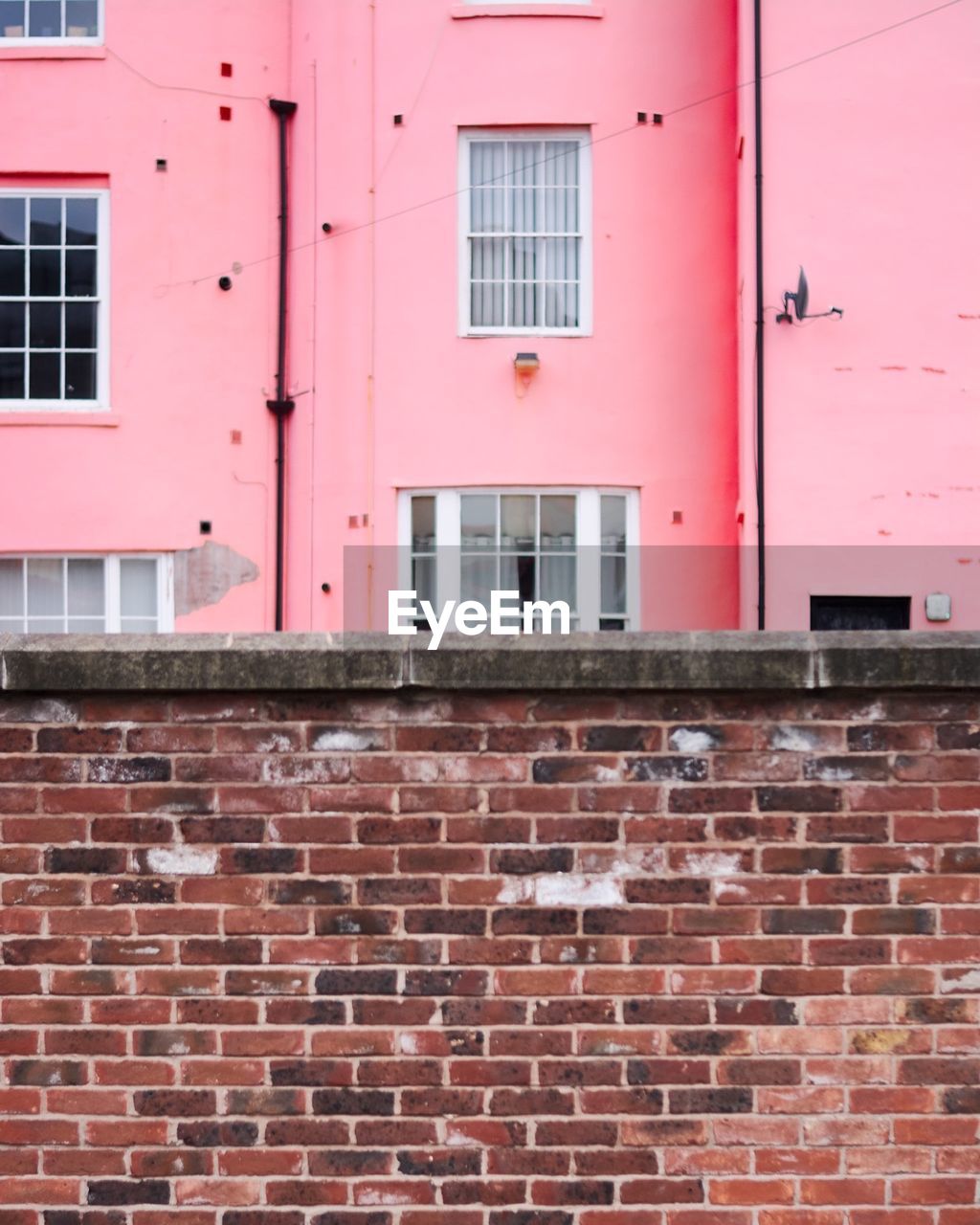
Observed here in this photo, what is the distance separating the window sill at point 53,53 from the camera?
44.8 feet

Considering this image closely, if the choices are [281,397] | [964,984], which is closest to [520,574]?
[281,397]

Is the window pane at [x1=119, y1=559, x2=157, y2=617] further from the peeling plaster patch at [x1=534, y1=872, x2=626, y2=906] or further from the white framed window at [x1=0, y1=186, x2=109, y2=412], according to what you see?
the peeling plaster patch at [x1=534, y1=872, x2=626, y2=906]

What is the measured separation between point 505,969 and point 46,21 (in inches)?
516

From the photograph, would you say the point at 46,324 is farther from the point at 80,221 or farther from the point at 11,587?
the point at 11,587

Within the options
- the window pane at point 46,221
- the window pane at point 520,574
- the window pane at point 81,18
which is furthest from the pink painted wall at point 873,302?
the window pane at point 46,221

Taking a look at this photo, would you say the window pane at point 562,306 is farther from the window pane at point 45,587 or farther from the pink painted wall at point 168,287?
the window pane at point 45,587

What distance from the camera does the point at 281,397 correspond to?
44.7ft

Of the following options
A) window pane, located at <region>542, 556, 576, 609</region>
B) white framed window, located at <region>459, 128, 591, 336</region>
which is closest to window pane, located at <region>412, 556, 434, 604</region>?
window pane, located at <region>542, 556, 576, 609</region>

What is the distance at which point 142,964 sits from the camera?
3629 mm

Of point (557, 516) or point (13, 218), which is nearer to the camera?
point (557, 516)

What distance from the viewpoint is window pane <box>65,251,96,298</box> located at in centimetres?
1388

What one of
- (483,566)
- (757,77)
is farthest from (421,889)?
(757,77)

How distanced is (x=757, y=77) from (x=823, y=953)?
1083cm

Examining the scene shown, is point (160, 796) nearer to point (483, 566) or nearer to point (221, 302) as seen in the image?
point (483, 566)
